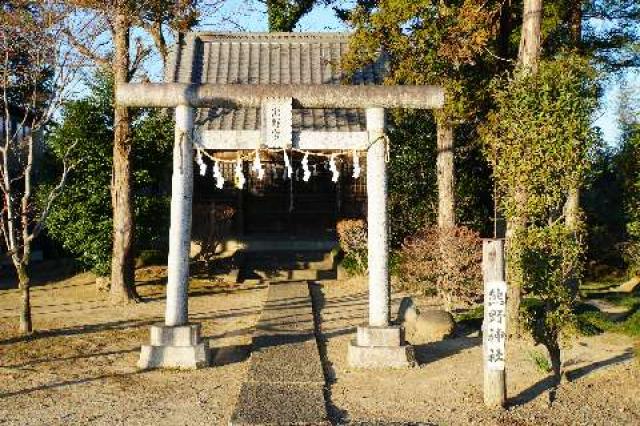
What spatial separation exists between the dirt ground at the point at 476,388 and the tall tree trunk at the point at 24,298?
4.38m

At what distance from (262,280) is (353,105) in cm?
847

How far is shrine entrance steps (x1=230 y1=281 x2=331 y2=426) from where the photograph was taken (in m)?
6.01

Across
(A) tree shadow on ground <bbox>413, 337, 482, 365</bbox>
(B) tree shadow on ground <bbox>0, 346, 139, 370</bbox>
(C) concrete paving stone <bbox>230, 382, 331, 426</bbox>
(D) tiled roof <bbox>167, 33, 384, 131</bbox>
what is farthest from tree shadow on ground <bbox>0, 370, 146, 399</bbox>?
(D) tiled roof <bbox>167, 33, 384, 131</bbox>

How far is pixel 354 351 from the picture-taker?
8250mm

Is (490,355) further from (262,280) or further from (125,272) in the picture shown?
(262,280)

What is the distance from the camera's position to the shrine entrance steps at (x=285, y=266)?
16609 mm

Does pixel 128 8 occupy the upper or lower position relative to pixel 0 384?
upper

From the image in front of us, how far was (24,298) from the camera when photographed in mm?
9805

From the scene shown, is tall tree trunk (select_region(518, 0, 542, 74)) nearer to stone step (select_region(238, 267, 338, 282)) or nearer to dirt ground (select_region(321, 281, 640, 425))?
dirt ground (select_region(321, 281, 640, 425))

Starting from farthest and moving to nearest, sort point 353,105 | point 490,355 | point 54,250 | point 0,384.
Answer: point 54,250
point 353,105
point 0,384
point 490,355

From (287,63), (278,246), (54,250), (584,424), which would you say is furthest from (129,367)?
(54,250)

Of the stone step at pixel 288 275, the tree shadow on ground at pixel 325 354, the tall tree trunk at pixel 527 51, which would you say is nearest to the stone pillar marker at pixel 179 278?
the tree shadow on ground at pixel 325 354

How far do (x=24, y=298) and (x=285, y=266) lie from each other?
27.1 ft

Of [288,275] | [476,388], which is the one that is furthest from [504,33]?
[476,388]
